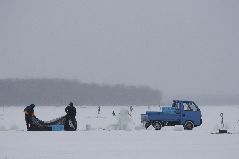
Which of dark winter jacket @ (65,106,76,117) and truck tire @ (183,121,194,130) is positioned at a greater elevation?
dark winter jacket @ (65,106,76,117)

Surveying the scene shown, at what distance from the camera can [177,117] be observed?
32.2 meters

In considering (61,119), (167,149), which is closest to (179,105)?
(61,119)

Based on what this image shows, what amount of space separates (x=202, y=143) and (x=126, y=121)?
12307mm

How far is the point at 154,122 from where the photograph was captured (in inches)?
1271

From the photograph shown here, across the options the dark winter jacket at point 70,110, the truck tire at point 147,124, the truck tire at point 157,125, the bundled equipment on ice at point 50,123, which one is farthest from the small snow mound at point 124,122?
the dark winter jacket at point 70,110

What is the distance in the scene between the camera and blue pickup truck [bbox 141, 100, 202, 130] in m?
32.1

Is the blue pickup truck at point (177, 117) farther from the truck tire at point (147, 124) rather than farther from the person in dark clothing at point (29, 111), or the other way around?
the person in dark clothing at point (29, 111)

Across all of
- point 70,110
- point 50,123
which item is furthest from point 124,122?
point 50,123

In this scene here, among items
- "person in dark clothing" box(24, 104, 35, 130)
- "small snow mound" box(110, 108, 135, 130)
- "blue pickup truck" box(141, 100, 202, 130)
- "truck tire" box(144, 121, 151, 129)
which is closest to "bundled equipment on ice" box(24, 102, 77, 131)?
"person in dark clothing" box(24, 104, 35, 130)

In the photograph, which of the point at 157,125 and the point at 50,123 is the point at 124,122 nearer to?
the point at 157,125

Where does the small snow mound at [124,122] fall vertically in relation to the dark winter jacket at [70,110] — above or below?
below

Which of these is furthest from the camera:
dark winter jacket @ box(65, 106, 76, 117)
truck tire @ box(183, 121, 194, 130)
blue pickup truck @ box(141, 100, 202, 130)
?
blue pickup truck @ box(141, 100, 202, 130)

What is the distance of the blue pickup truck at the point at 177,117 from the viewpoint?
105 ft

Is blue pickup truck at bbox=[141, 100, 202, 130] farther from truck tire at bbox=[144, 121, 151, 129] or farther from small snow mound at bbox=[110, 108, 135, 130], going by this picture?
small snow mound at bbox=[110, 108, 135, 130]
